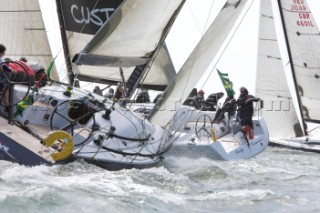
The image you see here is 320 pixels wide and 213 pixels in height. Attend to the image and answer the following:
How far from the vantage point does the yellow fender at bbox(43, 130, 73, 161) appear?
9.90 m

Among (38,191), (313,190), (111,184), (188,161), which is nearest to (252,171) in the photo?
(188,161)

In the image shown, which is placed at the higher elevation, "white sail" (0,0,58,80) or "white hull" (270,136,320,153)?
"white sail" (0,0,58,80)

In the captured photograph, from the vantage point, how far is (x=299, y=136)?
2348 cm

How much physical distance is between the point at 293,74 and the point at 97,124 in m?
13.7

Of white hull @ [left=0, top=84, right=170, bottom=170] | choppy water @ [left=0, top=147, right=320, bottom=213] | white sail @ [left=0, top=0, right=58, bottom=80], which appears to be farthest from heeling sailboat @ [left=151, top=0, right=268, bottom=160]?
white sail @ [left=0, top=0, right=58, bottom=80]

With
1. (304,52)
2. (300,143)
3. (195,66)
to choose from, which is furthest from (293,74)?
(195,66)

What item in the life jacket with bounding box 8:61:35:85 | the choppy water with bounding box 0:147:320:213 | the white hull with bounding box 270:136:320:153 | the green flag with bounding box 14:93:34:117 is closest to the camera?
the choppy water with bounding box 0:147:320:213

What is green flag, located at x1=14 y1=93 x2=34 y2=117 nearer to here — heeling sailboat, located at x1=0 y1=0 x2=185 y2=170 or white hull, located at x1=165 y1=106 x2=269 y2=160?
heeling sailboat, located at x1=0 y1=0 x2=185 y2=170

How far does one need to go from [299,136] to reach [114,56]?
468 inches

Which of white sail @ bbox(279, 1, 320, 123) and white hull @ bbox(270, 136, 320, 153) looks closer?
white hull @ bbox(270, 136, 320, 153)

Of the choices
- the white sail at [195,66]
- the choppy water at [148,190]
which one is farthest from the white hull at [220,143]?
the choppy water at [148,190]

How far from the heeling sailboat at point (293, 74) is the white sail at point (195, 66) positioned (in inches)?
413

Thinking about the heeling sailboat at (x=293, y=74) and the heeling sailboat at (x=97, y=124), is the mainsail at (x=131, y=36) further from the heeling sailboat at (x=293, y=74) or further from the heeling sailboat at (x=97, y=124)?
the heeling sailboat at (x=293, y=74)

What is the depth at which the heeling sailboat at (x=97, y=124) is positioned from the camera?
32.6ft
